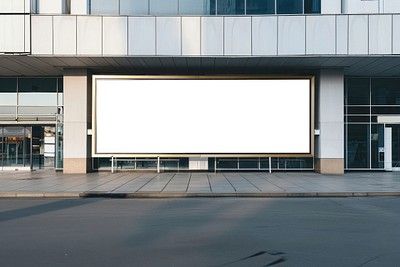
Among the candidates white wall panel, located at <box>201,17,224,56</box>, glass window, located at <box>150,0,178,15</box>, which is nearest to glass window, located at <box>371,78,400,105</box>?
→ white wall panel, located at <box>201,17,224,56</box>

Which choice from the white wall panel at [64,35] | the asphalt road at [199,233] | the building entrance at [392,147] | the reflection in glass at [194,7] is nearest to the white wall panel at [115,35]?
the white wall panel at [64,35]

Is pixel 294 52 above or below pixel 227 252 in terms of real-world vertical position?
above

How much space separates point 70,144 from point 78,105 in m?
2.14

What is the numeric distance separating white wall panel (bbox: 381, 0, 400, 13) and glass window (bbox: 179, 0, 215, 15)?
8.98m

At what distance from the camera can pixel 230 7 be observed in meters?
21.7

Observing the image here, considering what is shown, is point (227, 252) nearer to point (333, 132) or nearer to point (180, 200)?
point (180, 200)

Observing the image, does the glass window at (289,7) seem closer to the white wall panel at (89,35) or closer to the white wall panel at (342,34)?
the white wall panel at (342,34)

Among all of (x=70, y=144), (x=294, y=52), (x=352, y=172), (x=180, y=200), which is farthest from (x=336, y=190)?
(x=70, y=144)

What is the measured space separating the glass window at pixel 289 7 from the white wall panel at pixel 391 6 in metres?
4.21

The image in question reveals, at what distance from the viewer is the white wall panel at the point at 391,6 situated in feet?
69.8

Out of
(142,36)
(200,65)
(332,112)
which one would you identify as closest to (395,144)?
(332,112)

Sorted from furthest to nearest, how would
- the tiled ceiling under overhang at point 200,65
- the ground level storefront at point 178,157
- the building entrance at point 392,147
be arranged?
the building entrance at point 392,147, the ground level storefront at point 178,157, the tiled ceiling under overhang at point 200,65

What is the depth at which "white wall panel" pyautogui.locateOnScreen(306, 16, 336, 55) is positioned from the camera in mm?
19812

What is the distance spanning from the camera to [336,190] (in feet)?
51.6
